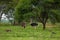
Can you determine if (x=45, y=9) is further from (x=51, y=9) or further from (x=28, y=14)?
(x=28, y=14)

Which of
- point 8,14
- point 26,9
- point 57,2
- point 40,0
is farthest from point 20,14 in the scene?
point 8,14

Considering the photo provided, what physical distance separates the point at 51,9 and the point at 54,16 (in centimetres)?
88

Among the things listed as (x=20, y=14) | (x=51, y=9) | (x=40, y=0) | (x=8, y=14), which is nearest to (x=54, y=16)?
(x=51, y=9)

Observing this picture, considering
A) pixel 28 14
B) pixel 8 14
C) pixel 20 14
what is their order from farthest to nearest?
1. pixel 8 14
2. pixel 20 14
3. pixel 28 14

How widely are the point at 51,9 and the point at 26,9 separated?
277 centimetres

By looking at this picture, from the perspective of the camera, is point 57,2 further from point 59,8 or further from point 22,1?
point 22,1

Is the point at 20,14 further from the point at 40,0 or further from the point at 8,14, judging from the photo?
the point at 8,14

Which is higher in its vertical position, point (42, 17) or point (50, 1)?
point (50, 1)

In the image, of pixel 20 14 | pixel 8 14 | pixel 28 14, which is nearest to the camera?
pixel 28 14

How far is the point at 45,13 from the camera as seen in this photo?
22.3 meters

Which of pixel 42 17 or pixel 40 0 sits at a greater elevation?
pixel 40 0

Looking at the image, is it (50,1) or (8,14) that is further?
(8,14)

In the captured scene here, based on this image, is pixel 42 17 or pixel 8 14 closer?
pixel 42 17

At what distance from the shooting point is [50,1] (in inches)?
839
